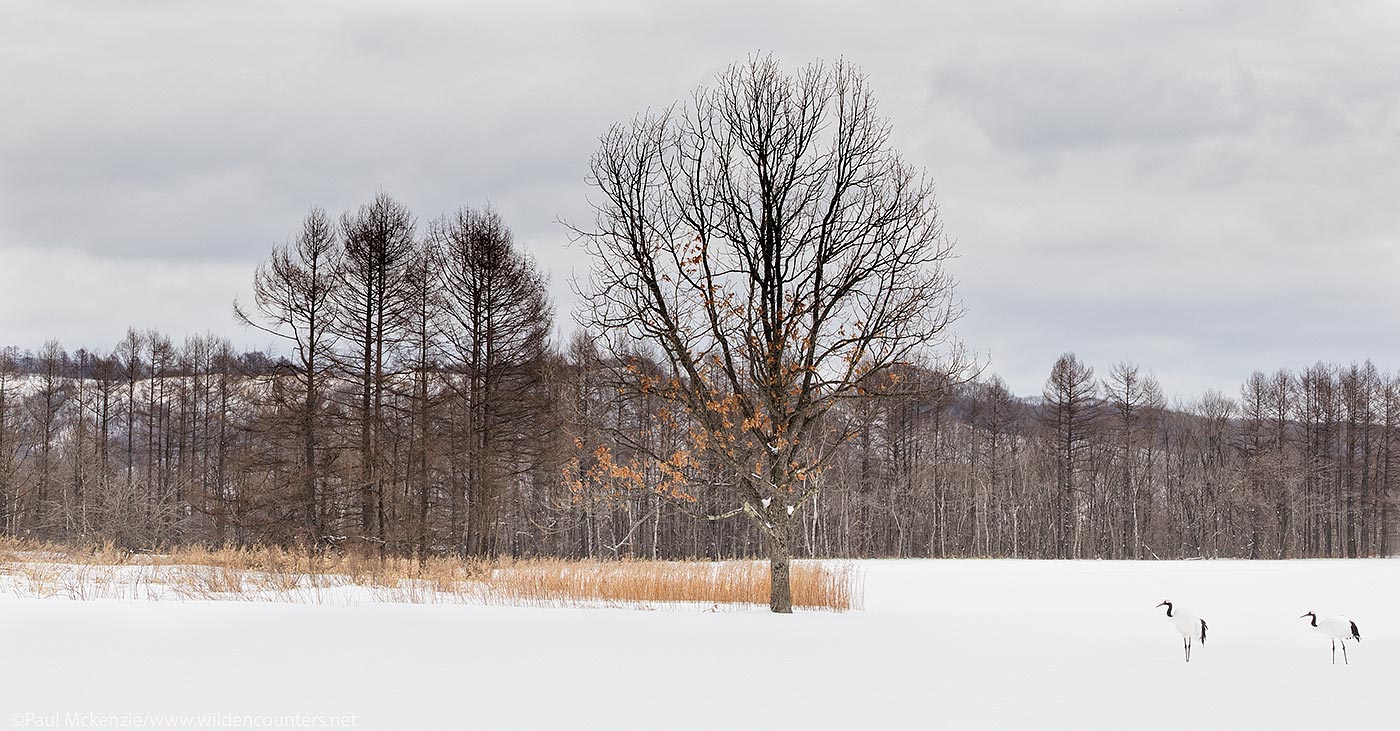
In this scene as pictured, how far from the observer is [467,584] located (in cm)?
1942

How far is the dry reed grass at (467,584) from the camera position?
16641mm

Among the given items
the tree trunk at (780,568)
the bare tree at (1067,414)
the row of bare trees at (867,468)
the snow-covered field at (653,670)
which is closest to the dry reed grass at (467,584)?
the tree trunk at (780,568)

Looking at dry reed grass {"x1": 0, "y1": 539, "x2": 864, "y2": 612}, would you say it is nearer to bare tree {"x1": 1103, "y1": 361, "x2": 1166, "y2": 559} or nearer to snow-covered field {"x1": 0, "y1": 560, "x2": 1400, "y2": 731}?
snow-covered field {"x1": 0, "y1": 560, "x2": 1400, "y2": 731}

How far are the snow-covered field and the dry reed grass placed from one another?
5.15 ft

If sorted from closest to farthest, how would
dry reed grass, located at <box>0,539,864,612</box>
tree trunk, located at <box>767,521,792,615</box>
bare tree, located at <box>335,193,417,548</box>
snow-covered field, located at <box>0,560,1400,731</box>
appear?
snow-covered field, located at <box>0,560,1400,731</box>, tree trunk, located at <box>767,521,792,615</box>, dry reed grass, located at <box>0,539,864,612</box>, bare tree, located at <box>335,193,417,548</box>

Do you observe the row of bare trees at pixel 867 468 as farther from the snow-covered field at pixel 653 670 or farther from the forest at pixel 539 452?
the snow-covered field at pixel 653 670

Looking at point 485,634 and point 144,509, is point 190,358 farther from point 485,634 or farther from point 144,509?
point 485,634

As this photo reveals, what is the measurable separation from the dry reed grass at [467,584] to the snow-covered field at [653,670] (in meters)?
1.57

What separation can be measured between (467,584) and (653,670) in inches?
435

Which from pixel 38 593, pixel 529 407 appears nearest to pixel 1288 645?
pixel 38 593

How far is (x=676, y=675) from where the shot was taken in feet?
29.7

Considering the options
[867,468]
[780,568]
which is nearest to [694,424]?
[780,568]

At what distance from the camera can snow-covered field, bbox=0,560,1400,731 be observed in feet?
24.5

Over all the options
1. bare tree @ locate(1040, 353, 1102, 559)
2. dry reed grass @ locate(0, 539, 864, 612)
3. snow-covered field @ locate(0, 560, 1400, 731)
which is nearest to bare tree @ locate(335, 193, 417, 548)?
dry reed grass @ locate(0, 539, 864, 612)
